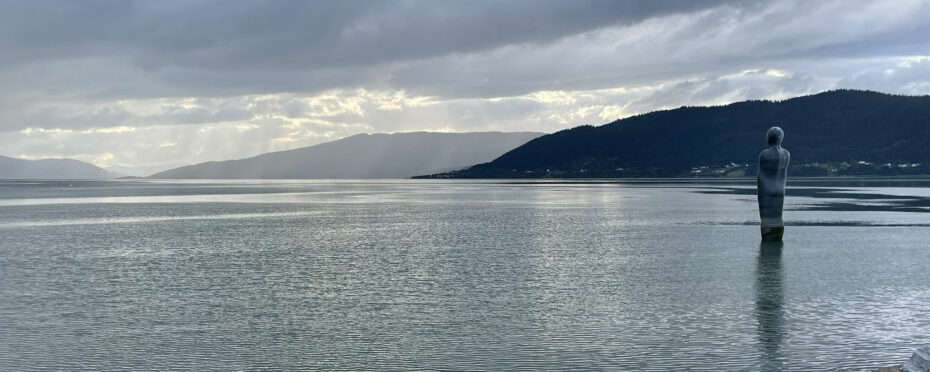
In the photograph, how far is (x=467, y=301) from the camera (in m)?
26.2

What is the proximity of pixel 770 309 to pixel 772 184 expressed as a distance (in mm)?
23719

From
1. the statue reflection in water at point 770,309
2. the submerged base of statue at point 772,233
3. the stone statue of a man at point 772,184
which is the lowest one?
the statue reflection in water at point 770,309

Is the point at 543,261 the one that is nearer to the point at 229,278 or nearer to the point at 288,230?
the point at 229,278

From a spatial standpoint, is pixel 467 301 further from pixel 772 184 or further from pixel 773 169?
pixel 773 169

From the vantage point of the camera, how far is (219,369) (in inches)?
680

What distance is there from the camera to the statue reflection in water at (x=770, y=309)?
1817cm

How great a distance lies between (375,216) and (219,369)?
64.9 meters

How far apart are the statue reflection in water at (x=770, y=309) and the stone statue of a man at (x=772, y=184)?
20.5ft

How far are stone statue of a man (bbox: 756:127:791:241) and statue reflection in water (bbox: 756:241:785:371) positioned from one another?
20.5 ft

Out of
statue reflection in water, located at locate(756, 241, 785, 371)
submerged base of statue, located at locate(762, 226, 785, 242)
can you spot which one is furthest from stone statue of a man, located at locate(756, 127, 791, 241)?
statue reflection in water, located at locate(756, 241, 785, 371)

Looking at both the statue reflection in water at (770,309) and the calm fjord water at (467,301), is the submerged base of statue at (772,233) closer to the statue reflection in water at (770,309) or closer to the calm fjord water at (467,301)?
the calm fjord water at (467,301)

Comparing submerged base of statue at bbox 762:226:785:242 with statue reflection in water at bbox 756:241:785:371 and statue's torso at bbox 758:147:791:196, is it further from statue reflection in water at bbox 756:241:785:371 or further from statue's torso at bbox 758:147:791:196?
statue reflection in water at bbox 756:241:785:371

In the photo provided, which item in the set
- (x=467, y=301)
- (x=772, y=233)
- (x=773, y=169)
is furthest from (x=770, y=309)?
(x=772, y=233)

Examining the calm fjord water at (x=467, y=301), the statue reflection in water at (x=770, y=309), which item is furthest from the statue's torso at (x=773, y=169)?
the statue reflection in water at (x=770, y=309)
